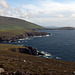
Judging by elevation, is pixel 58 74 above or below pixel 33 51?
above

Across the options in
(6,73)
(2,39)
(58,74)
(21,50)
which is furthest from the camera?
(2,39)

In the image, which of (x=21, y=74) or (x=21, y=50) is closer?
(x=21, y=74)

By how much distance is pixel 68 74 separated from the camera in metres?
32.4

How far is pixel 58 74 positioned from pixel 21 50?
75249 millimetres

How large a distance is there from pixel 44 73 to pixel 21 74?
645 cm

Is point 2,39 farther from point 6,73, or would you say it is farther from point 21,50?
point 6,73

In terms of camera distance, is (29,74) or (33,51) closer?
(29,74)

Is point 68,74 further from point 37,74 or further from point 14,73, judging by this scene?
point 14,73

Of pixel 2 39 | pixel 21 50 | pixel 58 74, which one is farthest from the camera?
pixel 2 39

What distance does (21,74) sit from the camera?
3014 centimetres

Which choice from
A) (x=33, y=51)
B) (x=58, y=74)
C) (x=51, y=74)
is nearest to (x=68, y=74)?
(x=58, y=74)

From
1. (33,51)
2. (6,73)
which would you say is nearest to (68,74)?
(6,73)

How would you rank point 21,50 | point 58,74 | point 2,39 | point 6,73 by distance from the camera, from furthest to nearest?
point 2,39 → point 21,50 → point 58,74 → point 6,73

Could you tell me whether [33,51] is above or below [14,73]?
below
